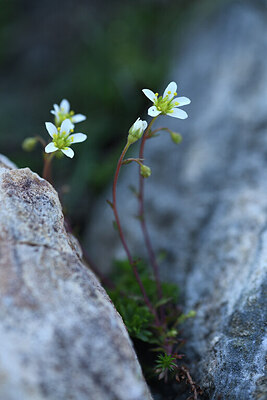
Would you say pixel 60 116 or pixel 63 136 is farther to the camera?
pixel 60 116

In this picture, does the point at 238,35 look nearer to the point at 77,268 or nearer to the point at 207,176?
the point at 207,176

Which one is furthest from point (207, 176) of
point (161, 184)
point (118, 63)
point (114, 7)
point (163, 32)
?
point (114, 7)

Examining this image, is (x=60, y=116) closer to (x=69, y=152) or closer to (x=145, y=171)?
(x=69, y=152)

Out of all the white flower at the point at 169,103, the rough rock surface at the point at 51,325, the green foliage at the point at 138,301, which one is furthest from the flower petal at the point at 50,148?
the green foliage at the point at 138,301

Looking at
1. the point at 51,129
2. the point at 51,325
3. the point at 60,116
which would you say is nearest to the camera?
the point at 51,325

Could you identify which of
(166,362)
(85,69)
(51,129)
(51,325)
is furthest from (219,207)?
(85,69)

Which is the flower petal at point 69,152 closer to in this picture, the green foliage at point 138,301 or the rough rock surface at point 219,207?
the green foliage at point 138,301
